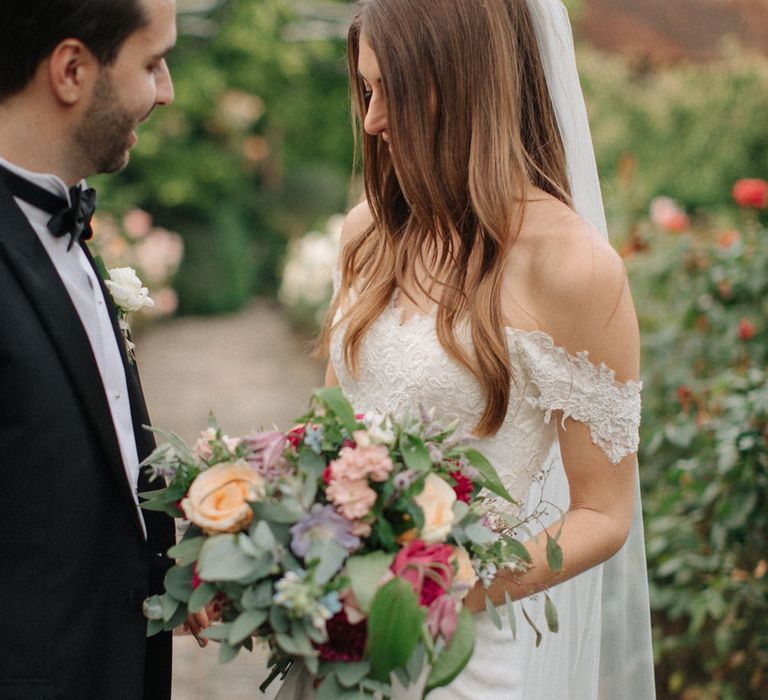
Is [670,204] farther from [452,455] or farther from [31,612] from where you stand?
[31,612]

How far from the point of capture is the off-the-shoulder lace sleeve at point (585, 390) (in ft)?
7.35

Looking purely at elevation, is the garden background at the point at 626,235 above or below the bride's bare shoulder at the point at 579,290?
below

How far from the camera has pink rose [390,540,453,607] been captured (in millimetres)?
1596

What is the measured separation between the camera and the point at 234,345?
1265 cm

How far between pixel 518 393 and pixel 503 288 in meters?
0.23

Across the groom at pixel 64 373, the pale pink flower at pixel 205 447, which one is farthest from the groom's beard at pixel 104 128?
the pale pink flower at pixel 205 447

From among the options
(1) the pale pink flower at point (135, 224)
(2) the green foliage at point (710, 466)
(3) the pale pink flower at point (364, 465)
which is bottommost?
(1) the pale pink flower at point (135, 224)

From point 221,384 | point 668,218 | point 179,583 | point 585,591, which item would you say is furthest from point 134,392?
point 221,384

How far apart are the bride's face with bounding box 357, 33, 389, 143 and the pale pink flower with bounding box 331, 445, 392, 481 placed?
94cm

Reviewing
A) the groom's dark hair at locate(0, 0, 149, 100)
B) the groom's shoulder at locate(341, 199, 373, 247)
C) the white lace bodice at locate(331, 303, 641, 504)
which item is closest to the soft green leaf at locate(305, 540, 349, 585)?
the white lace bodice at locate(331, 303, 641, 504)

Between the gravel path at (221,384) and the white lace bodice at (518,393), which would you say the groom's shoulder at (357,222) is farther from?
the gravel path at (221,384)

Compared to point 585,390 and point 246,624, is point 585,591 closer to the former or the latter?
point 585,390

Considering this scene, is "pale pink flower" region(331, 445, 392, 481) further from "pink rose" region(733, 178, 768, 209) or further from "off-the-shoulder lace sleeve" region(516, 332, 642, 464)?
"pink rose" region(733, 178, 768, 209)

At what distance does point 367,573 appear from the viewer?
1573mm
